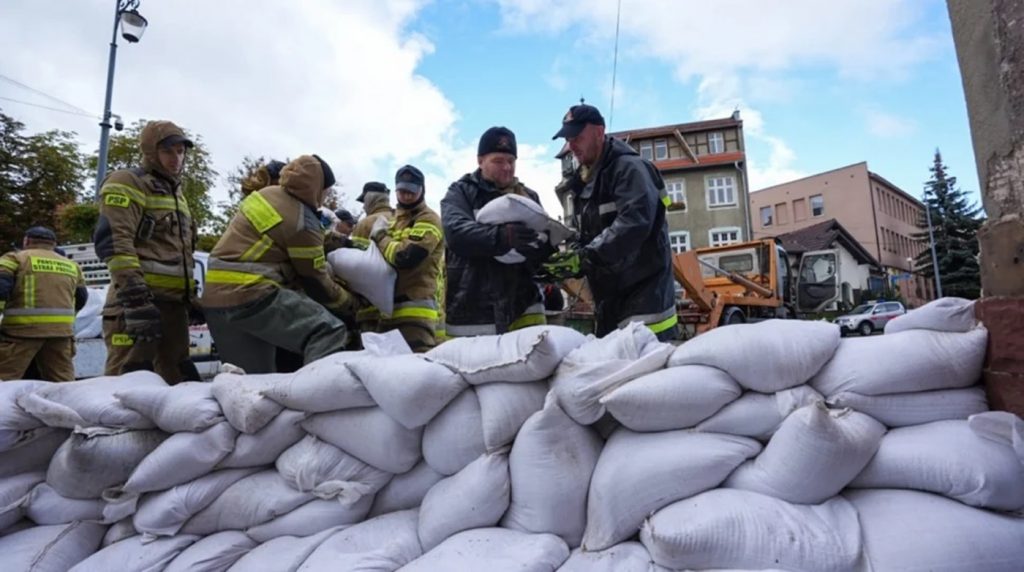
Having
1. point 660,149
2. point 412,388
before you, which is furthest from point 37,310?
point 660,149

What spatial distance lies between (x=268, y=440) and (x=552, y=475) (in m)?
0.73

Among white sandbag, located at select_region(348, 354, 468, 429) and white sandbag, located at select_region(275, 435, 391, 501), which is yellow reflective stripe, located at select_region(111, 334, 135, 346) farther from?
white sandbag, located at select_region(348, 354, 468, 429)

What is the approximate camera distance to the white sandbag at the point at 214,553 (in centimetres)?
122

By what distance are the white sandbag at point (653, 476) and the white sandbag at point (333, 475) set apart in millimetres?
524

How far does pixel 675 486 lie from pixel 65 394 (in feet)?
5.24

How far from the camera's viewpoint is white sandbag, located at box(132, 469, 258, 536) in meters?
1.28

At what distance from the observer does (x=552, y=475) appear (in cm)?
104

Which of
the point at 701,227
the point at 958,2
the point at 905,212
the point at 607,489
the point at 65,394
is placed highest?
the point at 905,212

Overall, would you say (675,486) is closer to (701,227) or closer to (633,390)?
(633,390)

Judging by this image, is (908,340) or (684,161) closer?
(908,340)

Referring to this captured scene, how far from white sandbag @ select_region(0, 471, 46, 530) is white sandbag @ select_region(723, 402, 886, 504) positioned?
1754 mm

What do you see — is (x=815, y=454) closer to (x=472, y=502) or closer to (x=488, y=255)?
(x=472, y=502)

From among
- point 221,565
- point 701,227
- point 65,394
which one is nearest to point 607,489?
point 221,565

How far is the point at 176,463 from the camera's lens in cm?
129
